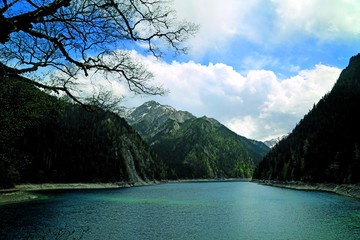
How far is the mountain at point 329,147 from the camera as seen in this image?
92938 mm

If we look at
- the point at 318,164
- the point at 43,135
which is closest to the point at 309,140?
the point at 318,164

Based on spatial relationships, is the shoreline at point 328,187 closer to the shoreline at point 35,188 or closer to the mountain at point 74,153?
the mountain at point 74,153

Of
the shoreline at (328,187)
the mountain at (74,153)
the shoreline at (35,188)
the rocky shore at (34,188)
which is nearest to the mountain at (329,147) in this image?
the shoreline at (328,187)

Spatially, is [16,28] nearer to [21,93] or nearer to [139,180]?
[21,93]

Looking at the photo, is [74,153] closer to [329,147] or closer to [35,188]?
[35,188]

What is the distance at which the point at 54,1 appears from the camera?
25.4 feet

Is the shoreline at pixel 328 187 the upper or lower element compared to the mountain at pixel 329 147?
lower

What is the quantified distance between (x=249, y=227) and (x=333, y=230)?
35.2ft

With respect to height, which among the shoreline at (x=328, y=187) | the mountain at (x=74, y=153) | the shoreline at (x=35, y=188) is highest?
the mountain at (x=74, y=153)

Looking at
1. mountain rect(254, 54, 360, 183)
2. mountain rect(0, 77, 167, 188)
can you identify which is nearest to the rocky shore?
mountain rect(0, 77, 167, 188)

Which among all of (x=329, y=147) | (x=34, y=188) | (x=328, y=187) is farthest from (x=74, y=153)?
(x=329, y=147)

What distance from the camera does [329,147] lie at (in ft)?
381

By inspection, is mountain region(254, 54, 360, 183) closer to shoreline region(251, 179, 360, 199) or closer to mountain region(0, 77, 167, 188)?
shoreline region(251, 179, 360, 199)

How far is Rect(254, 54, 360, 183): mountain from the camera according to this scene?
9294cm
